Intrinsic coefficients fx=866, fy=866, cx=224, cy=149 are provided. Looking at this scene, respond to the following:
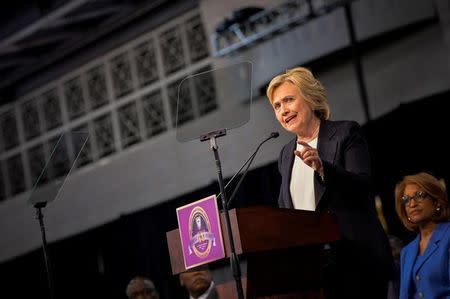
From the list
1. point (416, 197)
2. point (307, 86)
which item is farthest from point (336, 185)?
point (416, 197)

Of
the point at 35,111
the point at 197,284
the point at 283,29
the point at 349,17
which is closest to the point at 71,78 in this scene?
the point at 35,111

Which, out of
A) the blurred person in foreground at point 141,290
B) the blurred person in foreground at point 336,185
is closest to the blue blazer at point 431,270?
the blurred person in foreground at point 336,185

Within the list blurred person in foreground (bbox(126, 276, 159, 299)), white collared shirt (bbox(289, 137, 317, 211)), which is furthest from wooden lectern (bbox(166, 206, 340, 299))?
blurred person in foreground (bbox(126, 276, 159, 299))

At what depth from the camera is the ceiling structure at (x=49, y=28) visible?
11.0m

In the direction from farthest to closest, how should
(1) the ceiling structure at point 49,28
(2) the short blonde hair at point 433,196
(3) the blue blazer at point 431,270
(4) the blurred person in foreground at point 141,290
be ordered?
(1) the ceiling structure at point 49,28
(4) the blurred person in foreground at point 141,290
(2) the short blonde hair at point 433,196
(3) the blue blazer at point 431,270

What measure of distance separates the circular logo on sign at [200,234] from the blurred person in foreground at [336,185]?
372 millimetres

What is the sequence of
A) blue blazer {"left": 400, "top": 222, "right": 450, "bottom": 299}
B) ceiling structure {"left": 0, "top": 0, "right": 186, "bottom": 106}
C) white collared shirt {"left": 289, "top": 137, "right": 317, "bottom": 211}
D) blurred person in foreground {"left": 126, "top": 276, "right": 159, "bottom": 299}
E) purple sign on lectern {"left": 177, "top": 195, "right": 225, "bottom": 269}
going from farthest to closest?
1. ceiling structure {"left": 0, "top": 0, "right": 186, "bottom": 106}
2. blurred person in foreground {"left": 126, "top": 276, "right": 159, "bottom": 299}
3. blue blazer {"left": 400, "top": 222, "right": 450, "bottom": 299}
4. white collared shirt {"left": 289, "top": 137, "right": 317, "bottom": 211}
5. purple sign on lectern {"left": 177, "top": 195, "right": 225, "bottom": 269}

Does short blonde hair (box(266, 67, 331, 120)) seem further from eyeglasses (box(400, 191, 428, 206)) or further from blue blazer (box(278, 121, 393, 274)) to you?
eyeglasses (box(400, 191, 428, 206))

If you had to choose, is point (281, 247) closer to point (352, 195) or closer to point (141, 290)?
point (352, 195)

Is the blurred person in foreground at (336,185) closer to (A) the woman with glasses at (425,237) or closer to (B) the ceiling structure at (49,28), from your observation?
(A) the woman with glasses at (425,237)

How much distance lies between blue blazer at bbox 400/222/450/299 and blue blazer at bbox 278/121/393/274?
53 cm

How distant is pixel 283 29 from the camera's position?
29.8 ft

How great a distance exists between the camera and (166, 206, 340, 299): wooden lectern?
2963 millimetres

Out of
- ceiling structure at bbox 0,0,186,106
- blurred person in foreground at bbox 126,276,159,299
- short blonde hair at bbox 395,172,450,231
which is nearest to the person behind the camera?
short blonde hair at bbox 395,172,450,231
